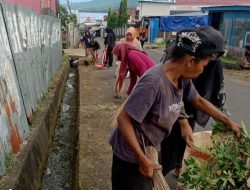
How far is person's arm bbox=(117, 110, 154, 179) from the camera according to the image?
208 centimetres

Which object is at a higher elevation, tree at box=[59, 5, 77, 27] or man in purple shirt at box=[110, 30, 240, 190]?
man in purple shirt at box=[110, 30, 240, 190]

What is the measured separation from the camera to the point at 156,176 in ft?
6.84

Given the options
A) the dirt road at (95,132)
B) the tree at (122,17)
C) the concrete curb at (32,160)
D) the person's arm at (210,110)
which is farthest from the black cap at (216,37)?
the tree at (122,17)

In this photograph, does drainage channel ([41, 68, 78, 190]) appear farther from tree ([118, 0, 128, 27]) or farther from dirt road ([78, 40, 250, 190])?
tree ([118, 0, 128, 27])

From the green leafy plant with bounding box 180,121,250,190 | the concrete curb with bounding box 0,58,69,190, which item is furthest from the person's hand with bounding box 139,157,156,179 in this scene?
the concrete curb with bounding box 0,58,69,190

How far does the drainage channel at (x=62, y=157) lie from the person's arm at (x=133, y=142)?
8.34 ft

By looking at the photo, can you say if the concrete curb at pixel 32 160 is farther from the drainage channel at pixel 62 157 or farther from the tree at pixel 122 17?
the tree at pixel 122 17

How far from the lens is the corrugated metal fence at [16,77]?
153 inches

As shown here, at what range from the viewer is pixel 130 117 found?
2145 millimetres

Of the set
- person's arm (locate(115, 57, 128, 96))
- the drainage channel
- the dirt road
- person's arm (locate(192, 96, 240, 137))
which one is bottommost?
the drainage channel

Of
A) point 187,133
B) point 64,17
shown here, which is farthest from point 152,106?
point 64,17

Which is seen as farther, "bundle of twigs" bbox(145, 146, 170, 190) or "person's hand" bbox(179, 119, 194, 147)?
"person's hand" bbox(179, 119, 194, 147)

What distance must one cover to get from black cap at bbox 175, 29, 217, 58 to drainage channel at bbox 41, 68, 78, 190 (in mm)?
2930

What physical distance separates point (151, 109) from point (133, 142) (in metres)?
0.23
